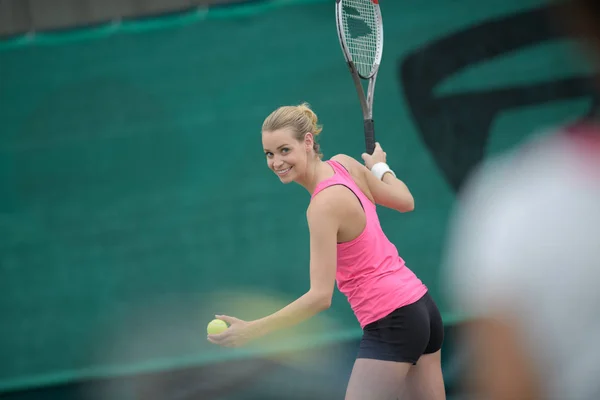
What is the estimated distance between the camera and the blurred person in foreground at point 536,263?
4102mm

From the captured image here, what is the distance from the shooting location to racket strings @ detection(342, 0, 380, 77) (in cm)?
347

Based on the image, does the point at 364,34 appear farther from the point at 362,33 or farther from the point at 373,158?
the point at 373,158

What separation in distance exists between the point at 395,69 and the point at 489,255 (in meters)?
1.22

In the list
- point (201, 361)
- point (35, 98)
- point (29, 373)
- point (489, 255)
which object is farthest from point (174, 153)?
point (489, 255)

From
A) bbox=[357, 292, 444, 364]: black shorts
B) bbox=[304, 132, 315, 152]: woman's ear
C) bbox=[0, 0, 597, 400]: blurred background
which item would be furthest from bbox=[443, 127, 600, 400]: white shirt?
bbox=[304, 132, 315, 152]: woman's ear

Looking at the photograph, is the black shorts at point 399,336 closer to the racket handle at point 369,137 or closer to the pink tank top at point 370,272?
the pink tank top at point 370,272

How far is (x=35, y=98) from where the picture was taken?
480 centimetres

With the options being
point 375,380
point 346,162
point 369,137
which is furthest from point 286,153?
point 375,380

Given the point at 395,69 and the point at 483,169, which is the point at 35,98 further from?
the point at 483,169

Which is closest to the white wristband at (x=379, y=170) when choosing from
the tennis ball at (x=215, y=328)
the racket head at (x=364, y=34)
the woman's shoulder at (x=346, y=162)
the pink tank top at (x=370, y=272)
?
the woman's shoulder at (x=346, y=162)

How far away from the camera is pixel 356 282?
259 centimetres

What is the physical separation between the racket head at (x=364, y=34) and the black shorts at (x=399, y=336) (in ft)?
4.01

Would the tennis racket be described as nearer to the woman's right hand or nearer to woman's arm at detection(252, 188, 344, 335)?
the woman's right hand

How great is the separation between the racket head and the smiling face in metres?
0.93
